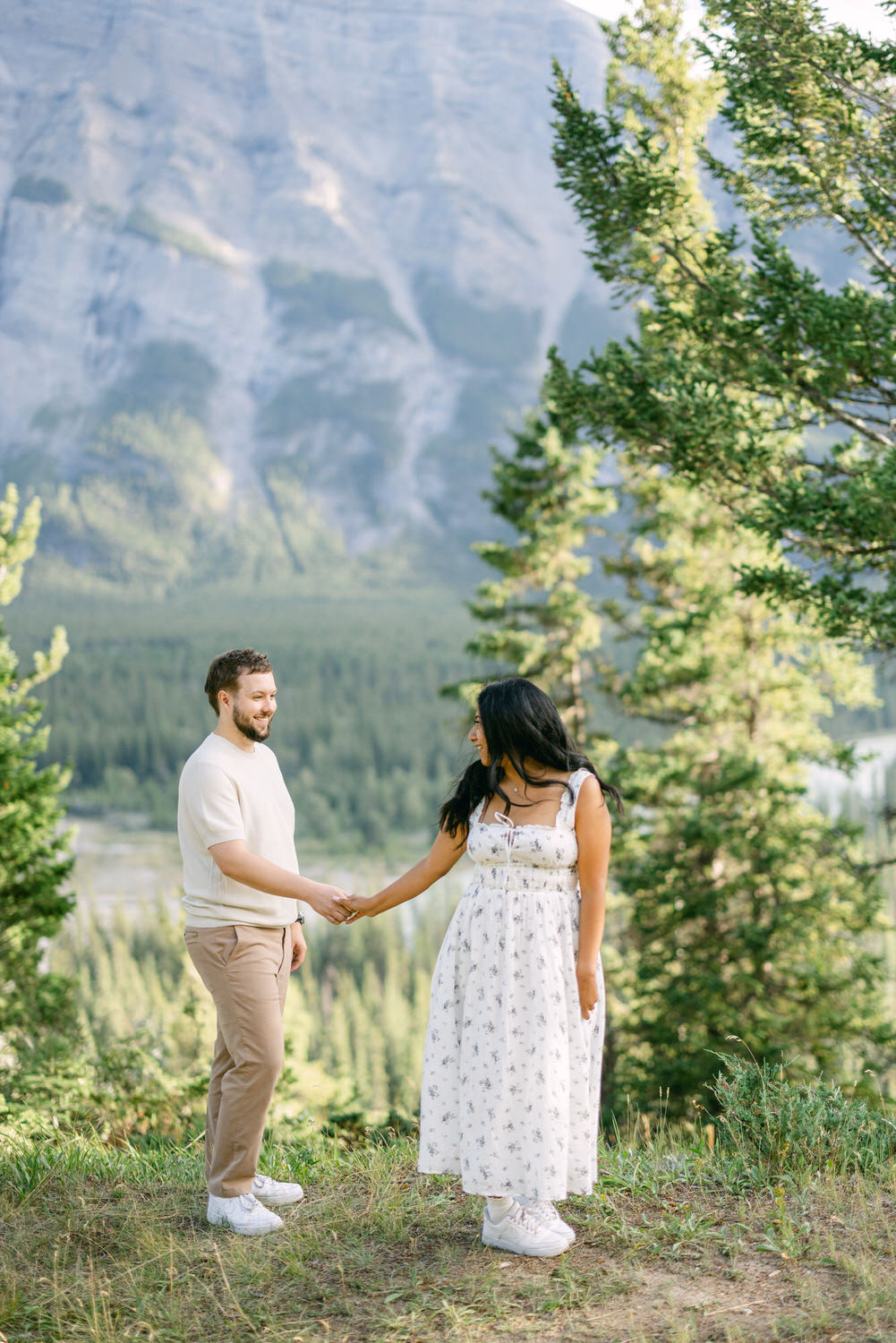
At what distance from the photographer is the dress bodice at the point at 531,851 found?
410 centimetres

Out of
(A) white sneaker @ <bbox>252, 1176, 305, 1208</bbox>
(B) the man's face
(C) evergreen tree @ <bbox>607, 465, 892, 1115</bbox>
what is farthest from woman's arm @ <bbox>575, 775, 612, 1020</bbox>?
(C) evergreen tree @ <bbox>607, 465, 892, 1115</bbox>

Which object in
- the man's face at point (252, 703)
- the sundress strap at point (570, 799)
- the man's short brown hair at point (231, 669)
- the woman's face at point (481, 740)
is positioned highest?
the man's short brown hair at point (231, 669)

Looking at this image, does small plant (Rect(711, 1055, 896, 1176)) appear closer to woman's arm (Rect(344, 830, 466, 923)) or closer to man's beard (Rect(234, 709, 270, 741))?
woman's arm (Rect(344, 830, 466, 923))

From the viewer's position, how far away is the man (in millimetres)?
4395

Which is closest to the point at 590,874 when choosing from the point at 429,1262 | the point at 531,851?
the point at 531,851

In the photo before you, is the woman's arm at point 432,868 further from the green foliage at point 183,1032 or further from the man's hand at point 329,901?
the green foliage at point 183,1032

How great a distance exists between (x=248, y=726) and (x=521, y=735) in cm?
115

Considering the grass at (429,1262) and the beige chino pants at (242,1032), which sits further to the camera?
the beige chino pants at (242,1032)

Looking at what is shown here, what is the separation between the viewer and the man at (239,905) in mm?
4395

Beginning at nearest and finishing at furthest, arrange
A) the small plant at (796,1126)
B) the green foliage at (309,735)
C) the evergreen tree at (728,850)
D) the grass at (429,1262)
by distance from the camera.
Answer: the grass at (429,1262) < the small plant at (796,1126) < the evergreen tree at (728,850) < the green foliage at (309,735)

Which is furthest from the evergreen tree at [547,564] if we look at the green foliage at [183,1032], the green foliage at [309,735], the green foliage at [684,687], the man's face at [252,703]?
the green foliage at [309,735]

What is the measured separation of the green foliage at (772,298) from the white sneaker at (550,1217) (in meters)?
6.08

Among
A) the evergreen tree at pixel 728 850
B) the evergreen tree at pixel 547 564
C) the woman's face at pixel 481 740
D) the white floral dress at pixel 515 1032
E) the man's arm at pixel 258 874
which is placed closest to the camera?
the white floral dress at pixel 515 1032

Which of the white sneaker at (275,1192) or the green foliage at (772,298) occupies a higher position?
the green foliage at (772,298)
